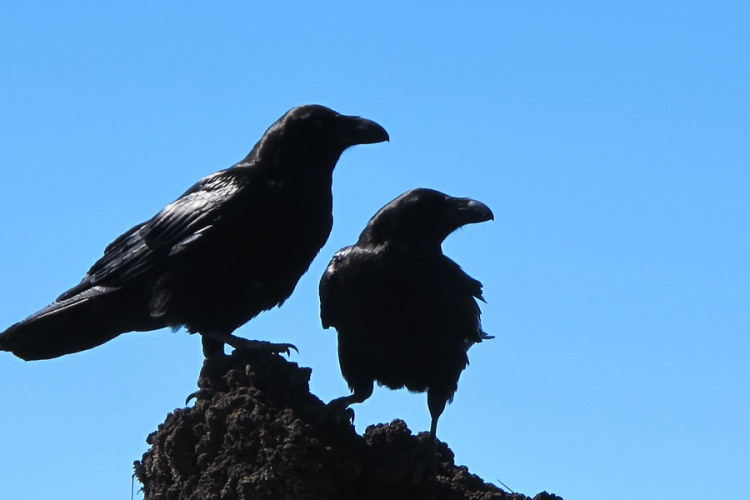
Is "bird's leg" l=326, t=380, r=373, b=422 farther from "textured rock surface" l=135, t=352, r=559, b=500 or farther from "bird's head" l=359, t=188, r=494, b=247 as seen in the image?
"bird's head" l=359, t=188, r=494, b=247

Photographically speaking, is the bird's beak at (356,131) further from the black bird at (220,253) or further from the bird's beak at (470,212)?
the bird's beak at (470,212)

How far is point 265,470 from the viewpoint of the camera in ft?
23.5

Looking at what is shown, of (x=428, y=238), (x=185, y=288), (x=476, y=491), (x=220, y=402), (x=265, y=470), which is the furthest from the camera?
(x=428, y=238)

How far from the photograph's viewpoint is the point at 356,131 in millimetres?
10062

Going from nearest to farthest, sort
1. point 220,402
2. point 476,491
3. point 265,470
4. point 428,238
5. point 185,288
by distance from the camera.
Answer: point 265,470 < point 220,402 < point 476,491 < point 185,288 < point 428,238

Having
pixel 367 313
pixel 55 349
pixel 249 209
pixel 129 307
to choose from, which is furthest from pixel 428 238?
pixel 55 349

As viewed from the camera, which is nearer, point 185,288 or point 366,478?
point 366,478

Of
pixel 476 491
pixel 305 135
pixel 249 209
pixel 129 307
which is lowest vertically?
pixel 476 491

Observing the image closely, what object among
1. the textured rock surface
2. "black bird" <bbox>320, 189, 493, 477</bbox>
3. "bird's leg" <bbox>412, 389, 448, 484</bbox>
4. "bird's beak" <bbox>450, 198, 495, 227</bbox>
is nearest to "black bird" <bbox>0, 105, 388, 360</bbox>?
"black bird" <bbox>320, 189, 493, 477</bbox>

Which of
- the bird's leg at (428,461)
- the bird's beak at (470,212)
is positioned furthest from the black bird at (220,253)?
the bird's leg at (428,461)

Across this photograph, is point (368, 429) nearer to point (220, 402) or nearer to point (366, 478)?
point (366, 478)

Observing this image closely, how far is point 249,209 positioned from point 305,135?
2.85 feet

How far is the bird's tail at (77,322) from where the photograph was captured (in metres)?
9.67

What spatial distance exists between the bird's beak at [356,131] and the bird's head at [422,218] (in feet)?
1.69
